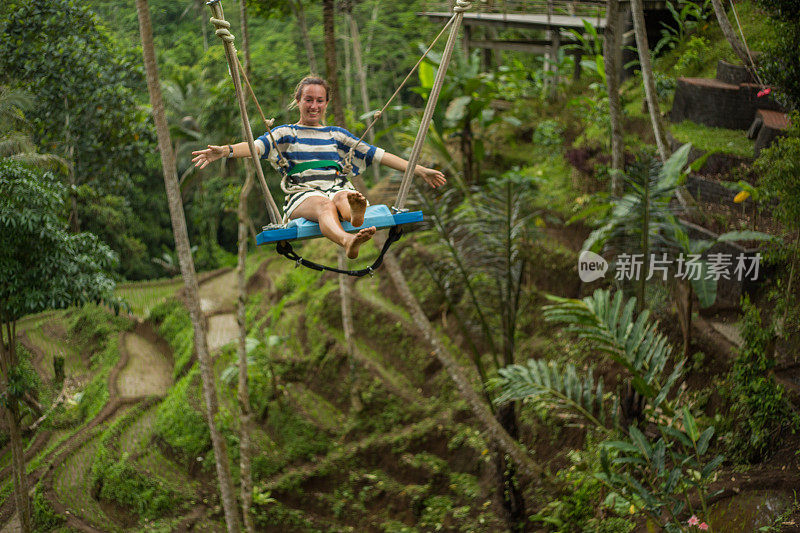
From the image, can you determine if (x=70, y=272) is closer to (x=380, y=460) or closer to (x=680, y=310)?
(x=380, y=460)

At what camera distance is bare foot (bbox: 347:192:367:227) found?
252 cm

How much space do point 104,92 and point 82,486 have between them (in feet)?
14.8

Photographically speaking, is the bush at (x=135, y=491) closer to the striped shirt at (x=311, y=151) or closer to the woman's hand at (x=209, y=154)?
the striped shirt at (x=311, y=151)

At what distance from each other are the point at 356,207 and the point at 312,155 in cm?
61

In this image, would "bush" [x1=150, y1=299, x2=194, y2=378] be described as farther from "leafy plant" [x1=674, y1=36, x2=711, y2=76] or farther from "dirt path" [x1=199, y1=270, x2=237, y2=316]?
"leafy plant" [x1=674, y1=36, x2=711, y2=76]

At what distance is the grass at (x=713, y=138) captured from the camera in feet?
21.3

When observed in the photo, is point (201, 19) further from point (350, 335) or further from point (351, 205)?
point (351, 205)

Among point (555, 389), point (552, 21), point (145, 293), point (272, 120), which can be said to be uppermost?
point (552, 21)

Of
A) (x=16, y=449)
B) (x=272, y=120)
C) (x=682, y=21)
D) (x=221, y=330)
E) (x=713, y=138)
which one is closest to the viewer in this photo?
(x=272, y=120)

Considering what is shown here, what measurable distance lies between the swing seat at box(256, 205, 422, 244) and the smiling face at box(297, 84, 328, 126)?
479 mm

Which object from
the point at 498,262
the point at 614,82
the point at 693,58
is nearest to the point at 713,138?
the point at 693,58

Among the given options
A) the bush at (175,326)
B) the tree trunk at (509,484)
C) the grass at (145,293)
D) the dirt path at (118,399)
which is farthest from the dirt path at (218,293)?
the tree trunk at (509,484)

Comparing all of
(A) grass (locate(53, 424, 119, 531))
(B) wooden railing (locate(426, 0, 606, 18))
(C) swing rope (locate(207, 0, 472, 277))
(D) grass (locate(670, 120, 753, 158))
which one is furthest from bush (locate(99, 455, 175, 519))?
(B) wooden railing (locate(426, 0, 606, 18))

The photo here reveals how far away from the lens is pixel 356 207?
2.57 meters
